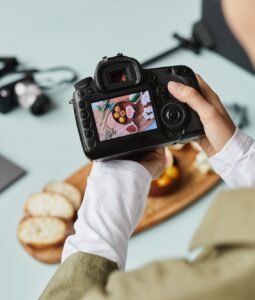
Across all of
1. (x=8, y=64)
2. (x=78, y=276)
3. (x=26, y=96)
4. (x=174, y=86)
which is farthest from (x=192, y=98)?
(x=8, y=64)

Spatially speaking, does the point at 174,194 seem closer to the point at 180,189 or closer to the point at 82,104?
the point at 180,189

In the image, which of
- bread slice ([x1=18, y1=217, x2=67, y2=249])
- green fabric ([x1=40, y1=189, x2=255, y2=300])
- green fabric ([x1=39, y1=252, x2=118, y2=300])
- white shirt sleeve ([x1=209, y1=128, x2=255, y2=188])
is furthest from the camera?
bread slice ([x1=18, y1=217, x2=67, y2=249])

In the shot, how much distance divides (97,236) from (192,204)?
1.37 ft

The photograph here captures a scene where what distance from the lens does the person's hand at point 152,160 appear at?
0.73 metres

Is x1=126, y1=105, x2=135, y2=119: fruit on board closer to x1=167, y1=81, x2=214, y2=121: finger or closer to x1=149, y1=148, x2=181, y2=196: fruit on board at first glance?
x1=167, y1=81, x2=214, y2=121: finger

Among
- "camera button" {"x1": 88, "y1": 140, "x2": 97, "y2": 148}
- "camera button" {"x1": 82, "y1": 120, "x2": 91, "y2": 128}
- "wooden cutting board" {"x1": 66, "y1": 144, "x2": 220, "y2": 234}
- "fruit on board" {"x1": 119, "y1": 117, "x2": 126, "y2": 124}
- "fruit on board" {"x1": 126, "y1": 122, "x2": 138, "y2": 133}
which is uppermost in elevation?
"camera button" {"x1": 82, "y1": 120, "x2": 91, "y2": 128}

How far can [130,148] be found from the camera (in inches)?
27.3

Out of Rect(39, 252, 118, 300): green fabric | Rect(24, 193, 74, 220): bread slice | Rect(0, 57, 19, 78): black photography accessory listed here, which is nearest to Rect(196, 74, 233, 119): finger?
Rect(39, 252, 118, 300): green fabric

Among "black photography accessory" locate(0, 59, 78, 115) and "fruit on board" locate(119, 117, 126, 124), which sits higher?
"black photography accessory" locate(0, 59, 78, 115)

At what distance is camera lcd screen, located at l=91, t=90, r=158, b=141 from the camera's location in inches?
27.4

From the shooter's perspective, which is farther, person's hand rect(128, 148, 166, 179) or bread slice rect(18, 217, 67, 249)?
bread slice rect(18, 217, 67, 249)

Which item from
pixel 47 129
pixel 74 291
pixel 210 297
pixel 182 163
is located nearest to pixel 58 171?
pixel 47 129

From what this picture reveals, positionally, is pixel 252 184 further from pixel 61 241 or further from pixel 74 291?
pixel 61 241

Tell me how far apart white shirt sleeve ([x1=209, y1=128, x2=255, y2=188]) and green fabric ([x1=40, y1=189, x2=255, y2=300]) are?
227 millimetres
